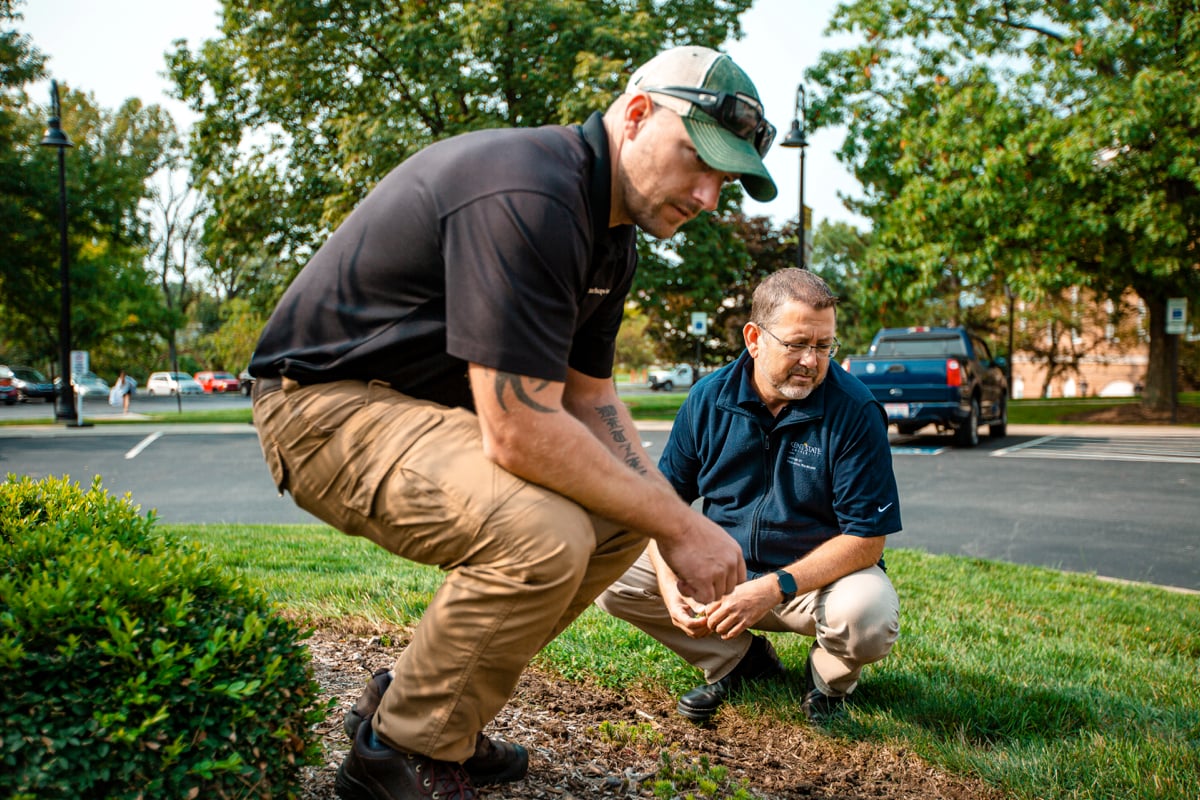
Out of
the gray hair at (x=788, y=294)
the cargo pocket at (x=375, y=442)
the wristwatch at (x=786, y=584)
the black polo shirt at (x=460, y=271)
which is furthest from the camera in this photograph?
the gray hair at (x=788, y=294)

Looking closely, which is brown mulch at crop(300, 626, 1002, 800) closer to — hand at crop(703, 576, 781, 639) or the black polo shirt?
hand at crop(703, 576, 781, 639)

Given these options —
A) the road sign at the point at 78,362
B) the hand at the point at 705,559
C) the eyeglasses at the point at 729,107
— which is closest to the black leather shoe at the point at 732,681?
the hand at the point at 705,559

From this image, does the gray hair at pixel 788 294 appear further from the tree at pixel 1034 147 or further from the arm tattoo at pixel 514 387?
the tree at pixel 1034 147

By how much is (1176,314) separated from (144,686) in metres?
24.0

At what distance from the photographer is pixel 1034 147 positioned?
19.5 meters

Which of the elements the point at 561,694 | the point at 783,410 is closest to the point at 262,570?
the point at 561,694

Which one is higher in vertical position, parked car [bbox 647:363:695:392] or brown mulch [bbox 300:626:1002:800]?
brown mulch [bbox 300:626:1002:800]

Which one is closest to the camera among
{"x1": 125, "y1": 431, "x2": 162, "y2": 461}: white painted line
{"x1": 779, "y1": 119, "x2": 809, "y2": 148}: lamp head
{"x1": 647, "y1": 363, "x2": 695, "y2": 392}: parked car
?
→ {"x1": 125, "y1": 431, "x2": 162, "y2": 461}: white painted line

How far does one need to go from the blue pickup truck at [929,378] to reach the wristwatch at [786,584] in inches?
492

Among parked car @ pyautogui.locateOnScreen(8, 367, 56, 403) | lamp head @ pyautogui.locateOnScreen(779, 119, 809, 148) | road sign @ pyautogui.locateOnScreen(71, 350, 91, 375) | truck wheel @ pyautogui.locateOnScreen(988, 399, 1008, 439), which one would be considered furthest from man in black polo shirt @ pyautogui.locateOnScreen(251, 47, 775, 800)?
parked car @ pyautogui.locateOnScreen(8, 367, 56, 403)

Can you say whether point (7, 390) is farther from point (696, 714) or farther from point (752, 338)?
point (696, 714)

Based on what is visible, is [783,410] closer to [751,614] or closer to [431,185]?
[751,614]

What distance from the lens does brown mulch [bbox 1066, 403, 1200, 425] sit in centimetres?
2247

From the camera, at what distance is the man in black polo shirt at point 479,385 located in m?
1.99
